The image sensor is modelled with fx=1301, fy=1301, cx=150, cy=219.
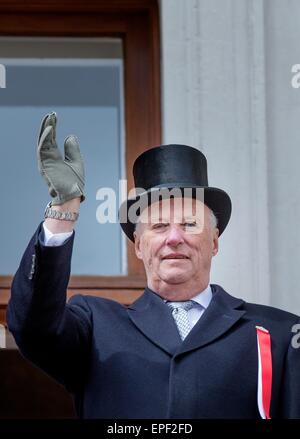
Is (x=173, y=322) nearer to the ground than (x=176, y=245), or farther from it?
nearer to the ground

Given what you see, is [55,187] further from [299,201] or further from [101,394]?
[299,201]

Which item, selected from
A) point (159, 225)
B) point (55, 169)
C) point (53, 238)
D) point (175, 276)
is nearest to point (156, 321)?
point (175, 276)

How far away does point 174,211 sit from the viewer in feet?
10.2

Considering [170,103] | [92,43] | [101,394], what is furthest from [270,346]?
[92,43]

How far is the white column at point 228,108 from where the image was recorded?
3.55m

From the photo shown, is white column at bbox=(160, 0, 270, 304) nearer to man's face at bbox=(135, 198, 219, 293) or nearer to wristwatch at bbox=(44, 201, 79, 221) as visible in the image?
man's face at bbox=(135, 198, 219, 293)

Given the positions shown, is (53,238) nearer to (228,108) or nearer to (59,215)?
(59,215)

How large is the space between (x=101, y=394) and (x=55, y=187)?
499 mm

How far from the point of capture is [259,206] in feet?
11.7

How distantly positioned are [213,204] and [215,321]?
1.10ft

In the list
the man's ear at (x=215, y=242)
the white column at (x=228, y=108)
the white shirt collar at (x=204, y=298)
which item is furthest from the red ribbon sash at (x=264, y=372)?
the white column at (x=228, y=108)

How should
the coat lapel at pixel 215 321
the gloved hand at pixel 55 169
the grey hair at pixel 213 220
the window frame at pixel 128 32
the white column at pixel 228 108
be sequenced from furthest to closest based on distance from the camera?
the window frame at pixel 128 32 → the white column at pixel 228 108 → the grey hair at pixel 213 220 → the coat lapel at pixel 215 321 → the gloved hand at pixel 55 169

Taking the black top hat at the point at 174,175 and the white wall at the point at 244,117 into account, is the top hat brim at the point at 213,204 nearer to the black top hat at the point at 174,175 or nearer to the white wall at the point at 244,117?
the black top hat at the point at 174,175

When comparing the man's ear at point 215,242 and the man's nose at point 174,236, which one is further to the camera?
the man's ear at point 215,242
